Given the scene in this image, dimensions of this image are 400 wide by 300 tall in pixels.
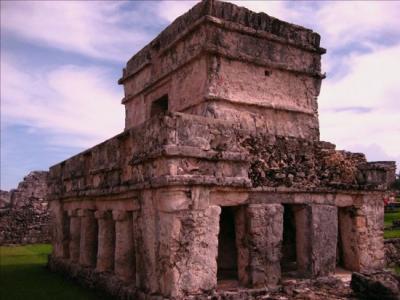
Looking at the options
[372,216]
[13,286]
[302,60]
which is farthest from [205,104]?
[13,286]

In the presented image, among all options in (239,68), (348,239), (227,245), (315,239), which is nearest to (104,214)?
(227,245)

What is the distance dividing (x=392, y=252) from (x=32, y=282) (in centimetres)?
838

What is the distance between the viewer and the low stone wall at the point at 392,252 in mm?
10453

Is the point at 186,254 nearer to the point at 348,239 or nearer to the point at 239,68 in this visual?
the point at 348,239

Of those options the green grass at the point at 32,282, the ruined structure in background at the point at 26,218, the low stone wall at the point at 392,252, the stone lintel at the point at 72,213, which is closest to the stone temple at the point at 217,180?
the stone lintel at the point at 72,213

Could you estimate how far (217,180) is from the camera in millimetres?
5707

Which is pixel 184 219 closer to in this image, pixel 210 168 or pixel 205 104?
pixel 210 168

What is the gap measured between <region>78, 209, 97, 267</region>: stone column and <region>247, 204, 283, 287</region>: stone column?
3.81 m

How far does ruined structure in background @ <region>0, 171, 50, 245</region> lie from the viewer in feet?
55.0

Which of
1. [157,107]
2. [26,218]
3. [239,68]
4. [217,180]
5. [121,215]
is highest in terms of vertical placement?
[239,68]

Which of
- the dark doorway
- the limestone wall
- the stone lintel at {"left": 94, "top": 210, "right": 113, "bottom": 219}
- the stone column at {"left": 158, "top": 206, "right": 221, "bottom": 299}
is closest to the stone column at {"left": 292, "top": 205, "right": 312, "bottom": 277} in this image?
the dark doorway

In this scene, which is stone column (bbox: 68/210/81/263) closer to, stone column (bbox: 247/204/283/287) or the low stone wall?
stone column (bbox: 247/204/283/287)

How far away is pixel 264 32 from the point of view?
8719 millimetres

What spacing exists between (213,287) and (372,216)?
360 centimetres
